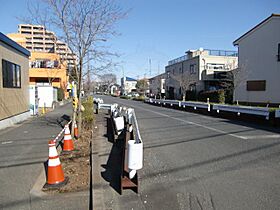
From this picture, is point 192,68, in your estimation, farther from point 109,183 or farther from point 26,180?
point 26,180

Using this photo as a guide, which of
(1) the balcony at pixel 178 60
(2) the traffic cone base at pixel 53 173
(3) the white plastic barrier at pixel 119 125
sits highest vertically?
(1) the balcony at pixel 178 60

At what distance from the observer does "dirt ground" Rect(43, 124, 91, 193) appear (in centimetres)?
418

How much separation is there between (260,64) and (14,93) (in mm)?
22389

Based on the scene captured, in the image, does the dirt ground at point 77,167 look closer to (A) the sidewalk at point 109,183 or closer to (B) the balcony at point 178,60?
(A) the sidewalk at point 109,183

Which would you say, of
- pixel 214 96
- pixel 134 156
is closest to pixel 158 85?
pixel 214 96

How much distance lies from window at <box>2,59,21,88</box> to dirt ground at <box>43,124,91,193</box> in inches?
233

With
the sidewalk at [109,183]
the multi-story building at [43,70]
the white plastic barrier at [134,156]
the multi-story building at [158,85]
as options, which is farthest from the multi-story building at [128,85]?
the white plastic barrier at [134,156]

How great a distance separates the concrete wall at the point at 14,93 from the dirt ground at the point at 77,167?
5305mm

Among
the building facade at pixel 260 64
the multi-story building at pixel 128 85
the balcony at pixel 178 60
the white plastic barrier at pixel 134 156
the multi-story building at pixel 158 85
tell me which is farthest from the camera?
the multi-story building at pixel 128 85

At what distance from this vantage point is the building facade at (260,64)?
22000mm

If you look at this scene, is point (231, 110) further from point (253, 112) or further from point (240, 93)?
point (240, 93)

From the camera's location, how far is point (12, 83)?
1211 centimetres

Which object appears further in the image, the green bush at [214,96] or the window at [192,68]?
the window at [192,68]

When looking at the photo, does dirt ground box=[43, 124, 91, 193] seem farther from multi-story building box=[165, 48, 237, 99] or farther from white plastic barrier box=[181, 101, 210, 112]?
multi-story building box=[165, 48, 237, 99]
